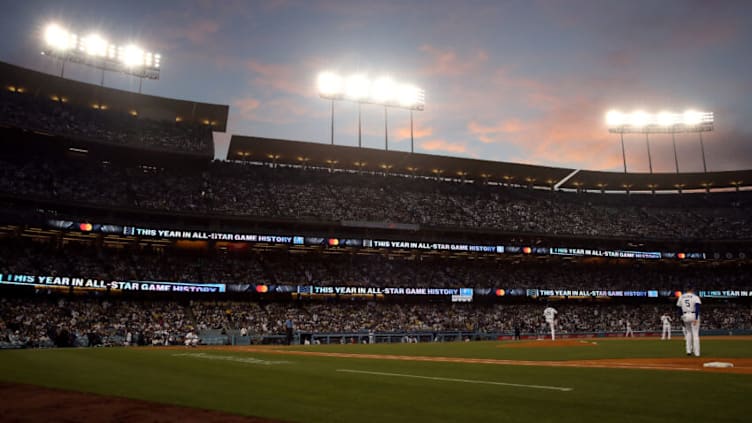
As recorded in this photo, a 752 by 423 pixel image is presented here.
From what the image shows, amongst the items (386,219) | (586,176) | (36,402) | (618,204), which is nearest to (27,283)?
(386,219)

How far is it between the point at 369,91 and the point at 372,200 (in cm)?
1140

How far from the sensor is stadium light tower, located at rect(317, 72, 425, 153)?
53750 millimetres


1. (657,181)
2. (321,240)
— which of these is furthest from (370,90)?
(657,181)

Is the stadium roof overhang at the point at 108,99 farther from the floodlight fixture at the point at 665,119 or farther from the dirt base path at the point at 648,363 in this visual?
the floodlight fixture at the point at 665,119

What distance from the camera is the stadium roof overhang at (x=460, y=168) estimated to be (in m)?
54.8

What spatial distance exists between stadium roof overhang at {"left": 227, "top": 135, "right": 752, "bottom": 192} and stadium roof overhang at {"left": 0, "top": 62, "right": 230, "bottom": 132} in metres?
3.77

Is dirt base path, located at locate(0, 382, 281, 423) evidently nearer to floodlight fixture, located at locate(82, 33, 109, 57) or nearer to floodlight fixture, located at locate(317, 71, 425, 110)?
floodlight fixture, located at locate(82, 33, 109, 57)

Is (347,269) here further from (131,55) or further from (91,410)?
(91,410)

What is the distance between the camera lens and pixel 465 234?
5666 cm

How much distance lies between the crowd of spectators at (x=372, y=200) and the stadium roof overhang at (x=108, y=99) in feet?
17.8

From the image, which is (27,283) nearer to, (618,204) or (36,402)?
(36,402)

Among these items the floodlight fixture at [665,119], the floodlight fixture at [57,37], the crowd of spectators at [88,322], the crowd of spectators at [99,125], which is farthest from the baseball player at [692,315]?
the floodlight fixture at [665,119]

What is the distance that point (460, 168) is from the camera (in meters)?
61.0

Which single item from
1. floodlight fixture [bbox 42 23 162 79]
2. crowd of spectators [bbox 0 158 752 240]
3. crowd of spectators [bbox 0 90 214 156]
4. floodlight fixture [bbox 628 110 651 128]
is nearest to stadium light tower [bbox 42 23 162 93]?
floodlight fixture [bbox 42 23 162 79]
